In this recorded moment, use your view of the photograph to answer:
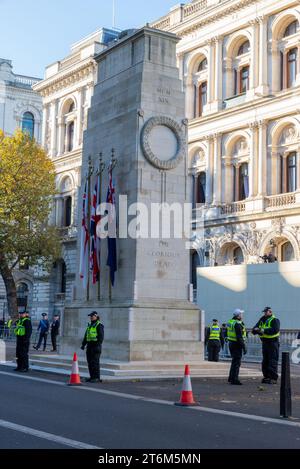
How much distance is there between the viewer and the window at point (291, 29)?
140 feet

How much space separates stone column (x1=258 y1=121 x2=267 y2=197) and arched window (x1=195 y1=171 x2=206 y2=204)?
5527 millimetres

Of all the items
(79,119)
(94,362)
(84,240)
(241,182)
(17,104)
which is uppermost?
(17,104)

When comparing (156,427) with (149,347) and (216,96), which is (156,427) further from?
(216,96)

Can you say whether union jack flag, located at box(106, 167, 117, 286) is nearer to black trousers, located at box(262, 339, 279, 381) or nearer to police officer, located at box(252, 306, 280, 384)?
police officer, located at box(252, 306, 280, 384)

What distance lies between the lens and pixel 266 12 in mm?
43562

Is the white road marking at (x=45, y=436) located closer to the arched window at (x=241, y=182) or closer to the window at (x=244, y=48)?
the arched window at (x=241, y=182)

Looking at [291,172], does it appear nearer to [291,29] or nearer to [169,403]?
[291,29]

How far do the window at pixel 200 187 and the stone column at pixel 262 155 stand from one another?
5.53m

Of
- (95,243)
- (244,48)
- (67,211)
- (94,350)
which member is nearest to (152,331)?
(94,350)

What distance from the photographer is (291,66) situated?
43.1 meters

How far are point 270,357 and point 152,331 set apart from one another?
356cm

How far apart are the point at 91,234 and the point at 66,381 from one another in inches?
238

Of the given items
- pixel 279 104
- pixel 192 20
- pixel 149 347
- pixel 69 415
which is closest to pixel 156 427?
pixel 69 415

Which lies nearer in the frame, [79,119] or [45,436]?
[45,436]
